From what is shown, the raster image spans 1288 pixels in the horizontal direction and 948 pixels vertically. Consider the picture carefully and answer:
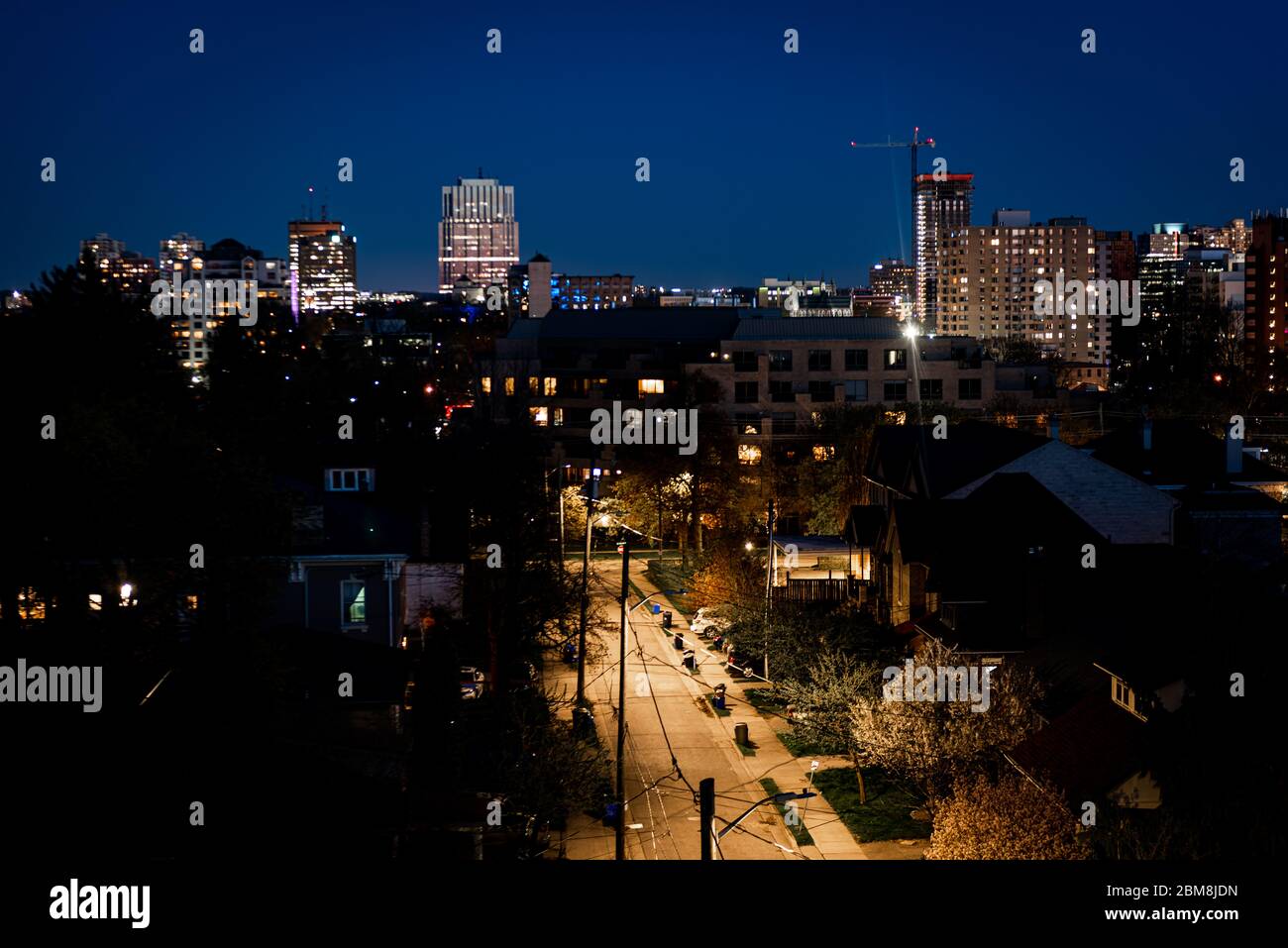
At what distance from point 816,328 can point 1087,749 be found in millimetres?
49448

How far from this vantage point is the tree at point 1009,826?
14531mm

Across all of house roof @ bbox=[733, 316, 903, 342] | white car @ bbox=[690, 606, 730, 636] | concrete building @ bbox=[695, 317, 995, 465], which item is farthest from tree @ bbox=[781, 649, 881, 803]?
house roof @ bbox=[733, 316, 903, 342]

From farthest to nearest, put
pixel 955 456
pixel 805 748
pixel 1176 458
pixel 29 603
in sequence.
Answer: pixel 1176 458
pixel 955 456
pixel 805 748
pixel 29 603

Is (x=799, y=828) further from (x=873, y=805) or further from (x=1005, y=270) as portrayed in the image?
(x=1005, y=270)

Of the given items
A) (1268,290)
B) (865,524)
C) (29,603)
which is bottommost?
(29,603)

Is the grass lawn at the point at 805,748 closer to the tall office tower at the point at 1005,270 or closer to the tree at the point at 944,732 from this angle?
the tree at the point at 944,732

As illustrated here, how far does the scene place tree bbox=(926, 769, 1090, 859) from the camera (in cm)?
1453

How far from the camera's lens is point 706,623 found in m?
35.7

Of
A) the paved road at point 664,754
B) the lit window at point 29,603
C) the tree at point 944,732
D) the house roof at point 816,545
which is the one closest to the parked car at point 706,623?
the paved road at point 664,754

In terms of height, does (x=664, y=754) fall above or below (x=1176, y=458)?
below

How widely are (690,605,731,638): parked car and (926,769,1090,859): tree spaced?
18.2 m

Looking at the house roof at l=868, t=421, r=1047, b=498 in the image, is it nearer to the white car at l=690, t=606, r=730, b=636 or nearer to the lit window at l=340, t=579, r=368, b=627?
the white car at l=690, t=606, r=730, b=636

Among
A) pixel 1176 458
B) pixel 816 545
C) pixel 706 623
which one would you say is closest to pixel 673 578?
pixel 816 545
